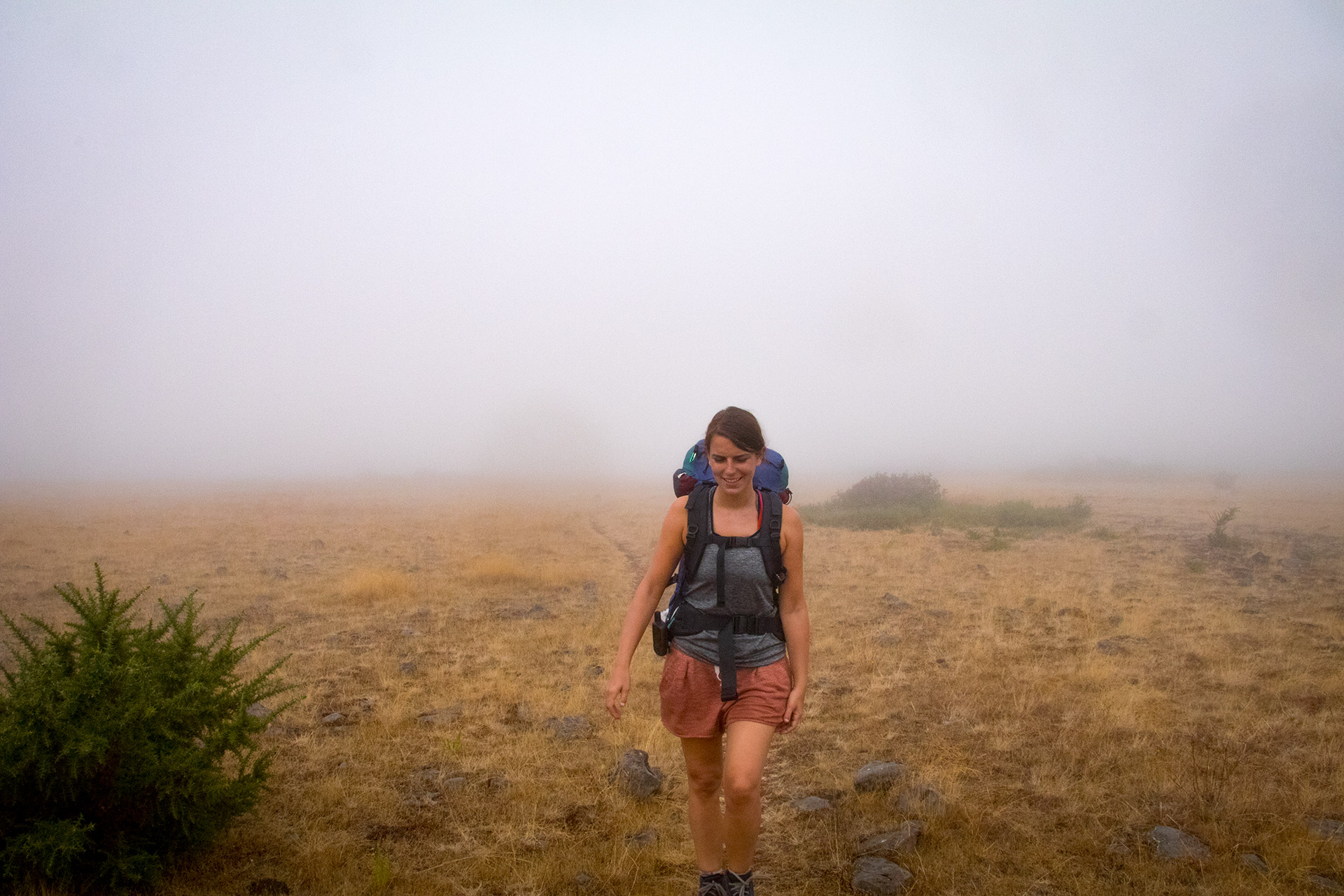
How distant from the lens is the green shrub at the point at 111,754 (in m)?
3.39

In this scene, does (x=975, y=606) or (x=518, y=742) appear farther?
(x=975, y=606)

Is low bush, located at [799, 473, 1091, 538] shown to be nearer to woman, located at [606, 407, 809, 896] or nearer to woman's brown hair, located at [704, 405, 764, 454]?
woman, located at [606, 407, 809, 896]

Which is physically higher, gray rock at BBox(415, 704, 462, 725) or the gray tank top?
the gray tank top

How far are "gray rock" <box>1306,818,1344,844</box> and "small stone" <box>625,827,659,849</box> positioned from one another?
3773 millimetres

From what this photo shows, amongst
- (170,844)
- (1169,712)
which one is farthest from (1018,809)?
(170,844)

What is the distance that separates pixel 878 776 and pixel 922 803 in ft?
1.41

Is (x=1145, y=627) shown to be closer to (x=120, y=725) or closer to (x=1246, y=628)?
(x=1246, y=628)

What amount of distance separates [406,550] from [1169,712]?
56.1 ft

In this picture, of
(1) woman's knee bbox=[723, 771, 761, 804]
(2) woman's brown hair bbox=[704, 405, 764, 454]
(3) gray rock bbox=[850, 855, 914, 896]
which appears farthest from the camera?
(3) gray rock bbox=[850, 855, 914, 896]

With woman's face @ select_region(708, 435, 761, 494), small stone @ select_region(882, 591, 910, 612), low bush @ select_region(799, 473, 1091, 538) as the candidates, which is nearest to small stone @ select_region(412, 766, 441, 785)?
woman's face @ select_region(708, 435, 761, 494)

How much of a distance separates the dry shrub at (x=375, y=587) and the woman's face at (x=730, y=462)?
35.1 feet

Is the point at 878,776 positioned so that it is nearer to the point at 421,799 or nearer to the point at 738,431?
the point at 421,799

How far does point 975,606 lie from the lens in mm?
11055

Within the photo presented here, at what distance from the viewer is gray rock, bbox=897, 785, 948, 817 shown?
4562mm
